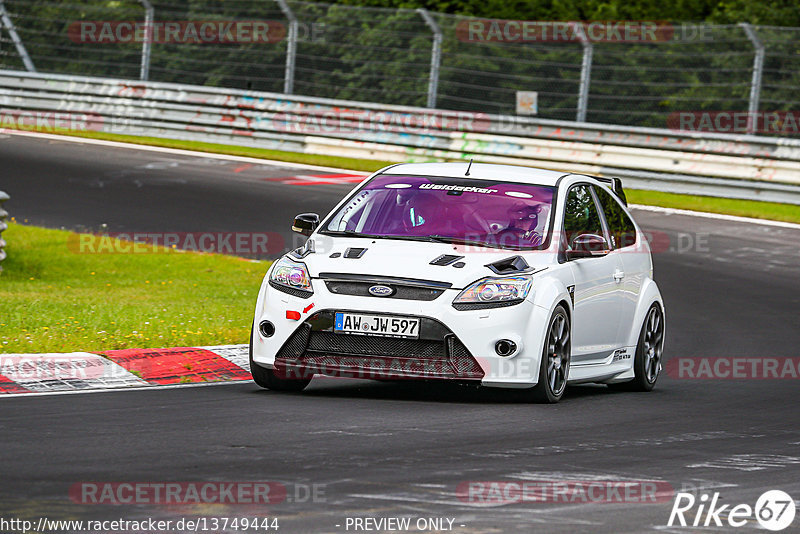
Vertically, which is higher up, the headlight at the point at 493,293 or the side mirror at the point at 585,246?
the side mirror at the point at 585,246

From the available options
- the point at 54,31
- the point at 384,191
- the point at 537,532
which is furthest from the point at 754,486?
the point at 54,31

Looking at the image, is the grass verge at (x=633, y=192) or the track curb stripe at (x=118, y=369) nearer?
the track curb stripe at (x=118, y=369)

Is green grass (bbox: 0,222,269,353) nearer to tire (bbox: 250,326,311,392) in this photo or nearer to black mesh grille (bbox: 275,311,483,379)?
tire (bbox: 250,326,311,392)

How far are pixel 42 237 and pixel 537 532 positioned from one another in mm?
13304

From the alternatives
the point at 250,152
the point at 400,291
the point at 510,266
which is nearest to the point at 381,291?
Result: the point at 400,291

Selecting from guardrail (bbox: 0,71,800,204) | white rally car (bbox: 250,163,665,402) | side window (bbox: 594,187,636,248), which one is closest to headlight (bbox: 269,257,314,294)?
white rally car (bbox: 250,163,665,402)

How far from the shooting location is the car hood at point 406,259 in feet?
30.3

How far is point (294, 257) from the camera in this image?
32.0 ft

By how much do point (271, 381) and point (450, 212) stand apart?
1.63 m

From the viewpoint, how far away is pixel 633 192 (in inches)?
949

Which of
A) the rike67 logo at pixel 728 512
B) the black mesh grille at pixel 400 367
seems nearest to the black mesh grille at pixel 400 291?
the black mesh grille at pixel 400 367

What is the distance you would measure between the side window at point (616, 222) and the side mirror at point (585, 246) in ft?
2.97

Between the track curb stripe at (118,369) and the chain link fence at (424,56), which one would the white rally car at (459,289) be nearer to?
the track curb stripe at (118,369)

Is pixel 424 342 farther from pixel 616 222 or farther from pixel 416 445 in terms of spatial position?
pixel 616 222
